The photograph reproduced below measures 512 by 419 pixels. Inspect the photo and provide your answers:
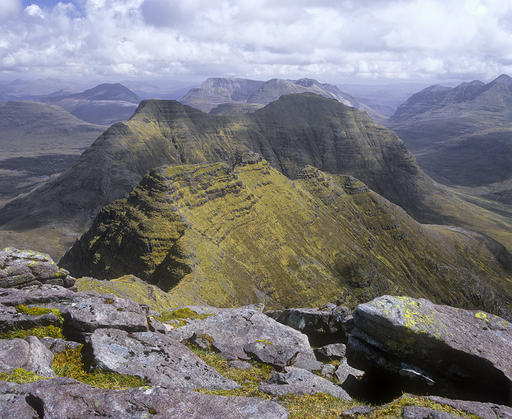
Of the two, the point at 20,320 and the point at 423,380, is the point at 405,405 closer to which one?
the point at 423,380

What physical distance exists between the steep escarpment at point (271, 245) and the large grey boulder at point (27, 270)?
27.0 metres

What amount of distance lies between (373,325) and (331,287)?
239ft

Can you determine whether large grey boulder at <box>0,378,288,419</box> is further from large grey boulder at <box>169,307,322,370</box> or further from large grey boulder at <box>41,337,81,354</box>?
large grey boulder at <box>169,307,322,370</box>

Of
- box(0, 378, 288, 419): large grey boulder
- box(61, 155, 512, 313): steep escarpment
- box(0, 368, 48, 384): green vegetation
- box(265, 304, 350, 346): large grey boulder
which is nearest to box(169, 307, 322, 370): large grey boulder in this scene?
box(265, 304, 350, 346): large grey boulder

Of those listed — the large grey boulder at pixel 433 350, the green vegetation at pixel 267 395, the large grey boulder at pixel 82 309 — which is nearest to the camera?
the green vegetation at pixel 267 395

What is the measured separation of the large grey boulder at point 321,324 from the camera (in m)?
29.4

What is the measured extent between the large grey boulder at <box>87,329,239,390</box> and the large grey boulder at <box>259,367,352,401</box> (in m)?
2.05

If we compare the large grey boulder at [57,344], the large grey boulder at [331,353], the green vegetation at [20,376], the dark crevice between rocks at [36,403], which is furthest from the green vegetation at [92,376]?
the large grey boulder at [331,353]

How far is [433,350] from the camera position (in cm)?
1664

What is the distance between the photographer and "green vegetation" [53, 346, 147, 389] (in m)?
12.7

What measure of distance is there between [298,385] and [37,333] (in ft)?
42.1

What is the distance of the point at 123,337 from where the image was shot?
50.8ft

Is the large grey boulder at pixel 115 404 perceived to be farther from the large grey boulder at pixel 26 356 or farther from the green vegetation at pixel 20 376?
the large grey boulder at pixel 26 356

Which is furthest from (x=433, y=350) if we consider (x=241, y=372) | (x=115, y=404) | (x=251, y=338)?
(x=115, y=404)
